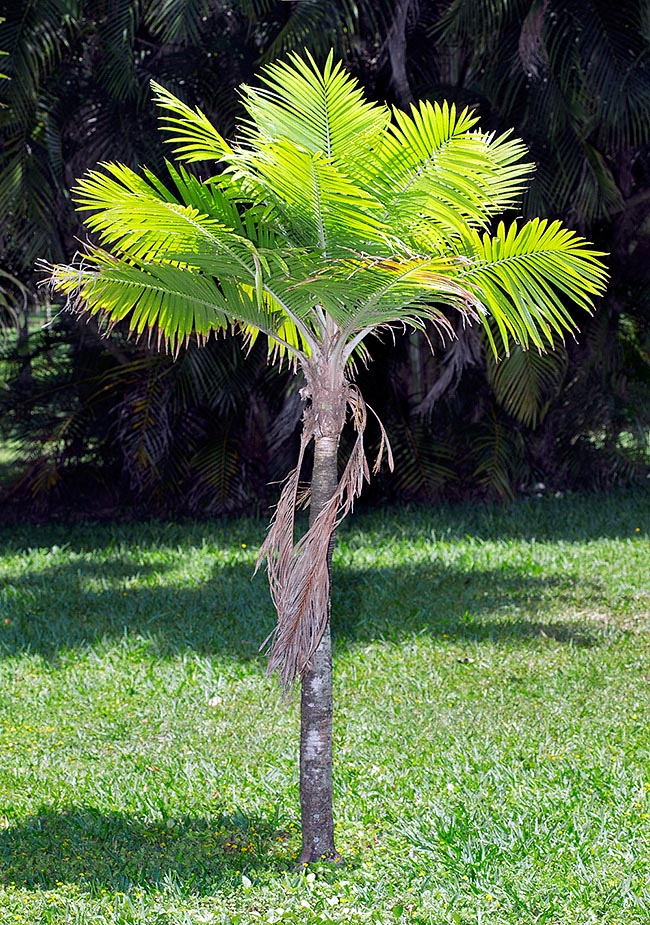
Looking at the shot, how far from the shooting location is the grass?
3904mm

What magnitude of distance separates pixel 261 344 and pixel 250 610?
3.41 m

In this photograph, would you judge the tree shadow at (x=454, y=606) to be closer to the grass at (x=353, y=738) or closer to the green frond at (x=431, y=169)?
the grass at (x=353, y=738)

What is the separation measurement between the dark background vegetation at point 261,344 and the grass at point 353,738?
5.45 feet

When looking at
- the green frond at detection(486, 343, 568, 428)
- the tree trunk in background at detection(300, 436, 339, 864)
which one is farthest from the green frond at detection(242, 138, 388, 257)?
the green frond at detection(486, 343, 568, 428)

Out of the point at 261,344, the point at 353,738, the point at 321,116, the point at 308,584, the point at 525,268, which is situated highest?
the point at 321,116

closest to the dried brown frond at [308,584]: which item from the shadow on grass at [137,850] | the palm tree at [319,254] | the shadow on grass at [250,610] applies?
the palm tree at [319,254]

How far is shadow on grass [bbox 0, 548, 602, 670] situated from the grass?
0.03 m

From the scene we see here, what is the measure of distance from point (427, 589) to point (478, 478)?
333cm

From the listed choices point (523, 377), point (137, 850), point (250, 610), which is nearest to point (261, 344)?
point (523, 377)

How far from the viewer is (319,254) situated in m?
3.51

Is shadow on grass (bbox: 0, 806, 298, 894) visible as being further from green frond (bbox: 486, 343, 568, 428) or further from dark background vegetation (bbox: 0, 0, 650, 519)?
green frond (bbox: 486, 343, 568, 428)

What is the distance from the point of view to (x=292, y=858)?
414 centimetres

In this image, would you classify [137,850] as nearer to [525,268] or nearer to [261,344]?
[525,268]

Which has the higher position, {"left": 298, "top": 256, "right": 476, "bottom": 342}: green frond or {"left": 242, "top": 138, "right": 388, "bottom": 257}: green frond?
{"left": 242, "top": 138, "right": 388, "bottom": 257}: green frond
